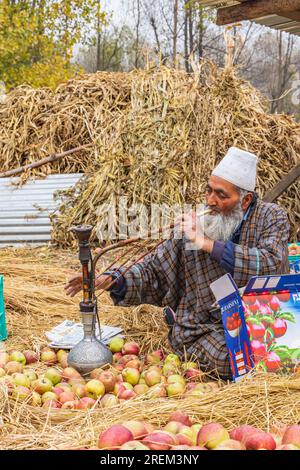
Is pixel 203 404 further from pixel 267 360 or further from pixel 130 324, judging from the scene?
pixel 130 324

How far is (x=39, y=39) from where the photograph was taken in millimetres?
18094

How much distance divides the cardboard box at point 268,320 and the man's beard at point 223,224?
46 centimetres

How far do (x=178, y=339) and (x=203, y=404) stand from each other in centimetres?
108

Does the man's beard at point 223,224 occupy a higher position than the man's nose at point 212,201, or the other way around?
the man's nose at point 212,201

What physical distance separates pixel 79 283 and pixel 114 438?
148 cm

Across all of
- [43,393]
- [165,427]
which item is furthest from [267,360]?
[43,393]

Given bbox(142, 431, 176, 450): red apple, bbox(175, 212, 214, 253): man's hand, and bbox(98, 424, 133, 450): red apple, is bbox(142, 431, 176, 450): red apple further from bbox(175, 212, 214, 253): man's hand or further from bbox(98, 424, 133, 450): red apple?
bbox(175, 212, 214, 253): man's hand

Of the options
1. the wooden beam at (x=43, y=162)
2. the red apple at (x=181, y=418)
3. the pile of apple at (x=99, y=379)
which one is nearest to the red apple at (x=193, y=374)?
the pile of apple at (x=99, y=379)

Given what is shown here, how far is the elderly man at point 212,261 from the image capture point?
11.1 ft

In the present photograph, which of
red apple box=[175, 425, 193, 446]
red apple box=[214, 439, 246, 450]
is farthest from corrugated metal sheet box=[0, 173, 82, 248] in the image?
red apple box=[214, 439, 246, 450]

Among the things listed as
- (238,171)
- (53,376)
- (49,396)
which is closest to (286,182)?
(238,171)

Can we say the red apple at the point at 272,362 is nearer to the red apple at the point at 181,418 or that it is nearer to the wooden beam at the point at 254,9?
the red apple at the point at 181,418

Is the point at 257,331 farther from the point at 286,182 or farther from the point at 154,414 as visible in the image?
the point at 286,182

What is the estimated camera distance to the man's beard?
3.56 meters
